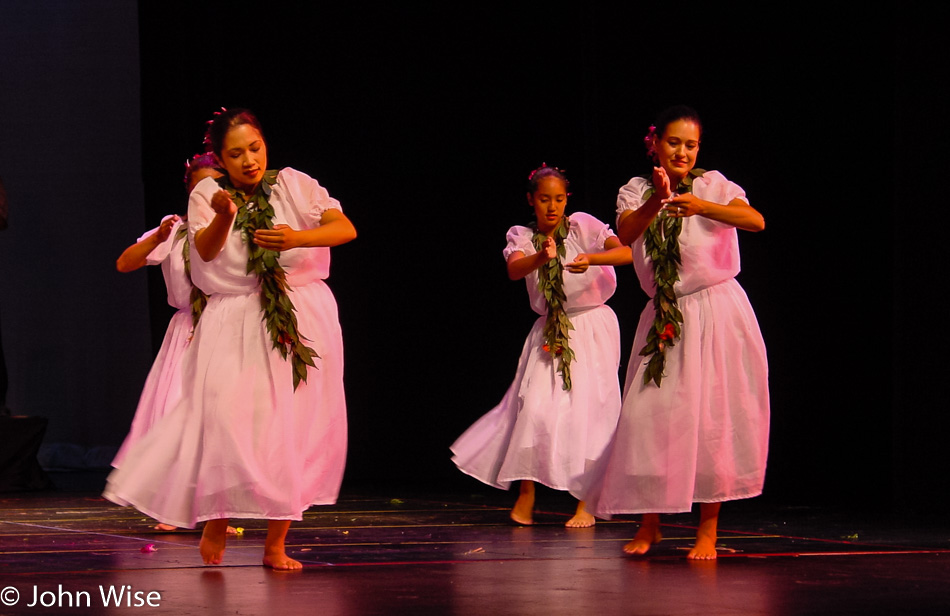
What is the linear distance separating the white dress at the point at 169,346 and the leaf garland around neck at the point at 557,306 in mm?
1462

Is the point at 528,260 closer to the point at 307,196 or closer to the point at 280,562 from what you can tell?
the point at 307,196

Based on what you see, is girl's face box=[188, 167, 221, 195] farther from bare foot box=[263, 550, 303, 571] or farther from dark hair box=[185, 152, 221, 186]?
bare foot box=[263, 550, 303, 571]

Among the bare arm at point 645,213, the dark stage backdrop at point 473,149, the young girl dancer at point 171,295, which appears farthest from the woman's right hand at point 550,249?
the dark stage backdrop at point 473,149

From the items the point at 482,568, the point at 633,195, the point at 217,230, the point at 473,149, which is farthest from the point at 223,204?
the point at 473,149

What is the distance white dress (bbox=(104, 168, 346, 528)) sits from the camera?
3258 mm

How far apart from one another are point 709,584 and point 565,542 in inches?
46.6

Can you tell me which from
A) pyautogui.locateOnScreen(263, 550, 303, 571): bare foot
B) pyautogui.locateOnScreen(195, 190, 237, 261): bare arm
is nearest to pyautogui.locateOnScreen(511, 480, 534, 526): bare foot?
pyautogui.locateOnScreen(263, 550, 303, 571): bare foot

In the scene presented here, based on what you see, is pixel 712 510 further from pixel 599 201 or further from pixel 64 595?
pixel 599 201

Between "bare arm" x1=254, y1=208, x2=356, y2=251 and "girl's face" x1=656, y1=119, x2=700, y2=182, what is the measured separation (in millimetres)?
1038

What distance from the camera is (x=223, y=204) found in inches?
124

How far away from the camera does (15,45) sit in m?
8.26

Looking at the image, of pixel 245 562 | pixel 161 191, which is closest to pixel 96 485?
pixel 161 191

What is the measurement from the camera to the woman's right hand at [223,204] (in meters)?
3.14

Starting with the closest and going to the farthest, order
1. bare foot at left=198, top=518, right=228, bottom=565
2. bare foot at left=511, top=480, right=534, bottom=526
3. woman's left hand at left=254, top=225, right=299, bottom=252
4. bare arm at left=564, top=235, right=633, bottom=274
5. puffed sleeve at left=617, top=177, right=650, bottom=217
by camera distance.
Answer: woman's left hand at left=254, top=225, right=299, bottom=252, bare foot at left=198, top=518, right=228, bottom=565, puffed sleeve at left=617, top=177, right=650, bottom=217, bare arm at left=564, top=235, right=633, bottom=274, bare foot at left=511, top=480, right=534, bottom=526
